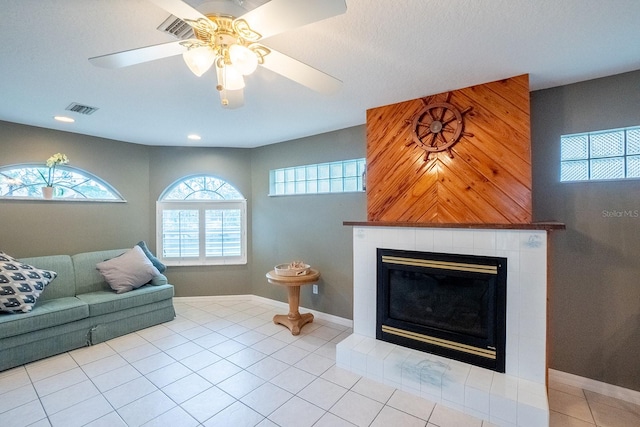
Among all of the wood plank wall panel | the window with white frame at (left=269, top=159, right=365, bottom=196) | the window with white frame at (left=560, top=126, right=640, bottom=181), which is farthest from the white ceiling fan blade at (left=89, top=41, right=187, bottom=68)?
the window with white frame at (left=560, top=126, right=640, bottom=181)

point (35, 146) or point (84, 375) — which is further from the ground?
point (35, 146)

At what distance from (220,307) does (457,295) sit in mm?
3234

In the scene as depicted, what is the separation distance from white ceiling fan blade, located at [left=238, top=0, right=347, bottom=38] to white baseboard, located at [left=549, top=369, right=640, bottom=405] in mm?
3094

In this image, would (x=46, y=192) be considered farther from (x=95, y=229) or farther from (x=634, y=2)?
(x=634, y=2)

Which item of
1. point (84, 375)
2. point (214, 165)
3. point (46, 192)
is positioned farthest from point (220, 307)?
point (46, 192)

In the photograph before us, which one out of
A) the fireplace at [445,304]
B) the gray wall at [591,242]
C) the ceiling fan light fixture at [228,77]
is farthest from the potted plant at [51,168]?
the gray wall at [591,242]

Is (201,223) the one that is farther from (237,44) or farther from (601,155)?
(601,155)

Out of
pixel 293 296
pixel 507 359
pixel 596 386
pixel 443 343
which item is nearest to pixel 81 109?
pixel 293 296

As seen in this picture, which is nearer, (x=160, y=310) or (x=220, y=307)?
(x=160, y=310)

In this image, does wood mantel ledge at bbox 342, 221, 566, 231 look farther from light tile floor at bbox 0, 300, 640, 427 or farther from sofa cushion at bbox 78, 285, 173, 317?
sofa cushion at bbox 78, 285, 173, 317

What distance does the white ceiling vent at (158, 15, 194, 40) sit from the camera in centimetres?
146

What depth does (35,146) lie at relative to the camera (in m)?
3.28

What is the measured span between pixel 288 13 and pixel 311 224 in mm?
2843

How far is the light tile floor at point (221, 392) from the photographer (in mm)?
1896
